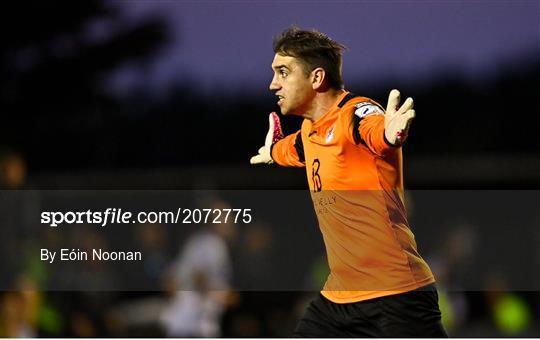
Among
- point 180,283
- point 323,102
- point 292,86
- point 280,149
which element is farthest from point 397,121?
point 180,283

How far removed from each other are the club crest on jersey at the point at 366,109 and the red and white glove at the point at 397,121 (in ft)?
0.77

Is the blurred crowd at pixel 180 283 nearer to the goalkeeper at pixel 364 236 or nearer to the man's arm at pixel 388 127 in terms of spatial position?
the goalkeeper at pixel 364 236

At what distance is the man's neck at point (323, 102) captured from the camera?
19.6 ft

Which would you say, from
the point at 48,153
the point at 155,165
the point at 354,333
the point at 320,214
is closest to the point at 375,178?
the point at 320,214

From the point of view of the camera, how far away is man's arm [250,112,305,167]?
6395mm

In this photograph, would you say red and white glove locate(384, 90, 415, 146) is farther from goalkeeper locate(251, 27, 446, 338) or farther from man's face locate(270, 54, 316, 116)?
man's face locate(270, 54, 316, 116)

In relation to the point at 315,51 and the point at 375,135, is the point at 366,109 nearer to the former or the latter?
the point at 375,135

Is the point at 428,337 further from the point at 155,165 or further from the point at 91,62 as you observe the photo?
the point at 91,62

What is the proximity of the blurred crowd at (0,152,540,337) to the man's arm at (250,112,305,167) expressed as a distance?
11.6 feet

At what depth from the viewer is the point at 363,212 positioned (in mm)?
5562

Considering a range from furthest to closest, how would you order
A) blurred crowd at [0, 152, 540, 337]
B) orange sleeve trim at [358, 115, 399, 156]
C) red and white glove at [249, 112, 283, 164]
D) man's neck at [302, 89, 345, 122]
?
blurred crowd at [0, 152, 540, 337] < red and white glove at [249, 112, 283, 164] < man's neck at [302, 89, 345, 122] < orange sleeve trim at [358, 115, 399, 156]

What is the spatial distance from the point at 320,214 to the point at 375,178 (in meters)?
0.49

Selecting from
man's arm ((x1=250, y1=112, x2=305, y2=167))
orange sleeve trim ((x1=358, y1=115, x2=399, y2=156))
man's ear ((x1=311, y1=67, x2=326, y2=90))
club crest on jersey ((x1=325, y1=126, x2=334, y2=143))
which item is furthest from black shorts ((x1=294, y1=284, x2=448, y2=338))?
man's ear ((x1=311, y1=67, x2=326, y2=90))

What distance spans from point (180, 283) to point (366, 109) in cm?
559
